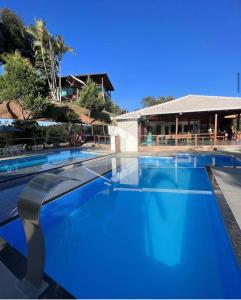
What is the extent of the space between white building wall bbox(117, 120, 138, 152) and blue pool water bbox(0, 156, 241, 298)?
1027 centimetres

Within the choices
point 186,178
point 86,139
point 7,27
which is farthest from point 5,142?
point 7,27

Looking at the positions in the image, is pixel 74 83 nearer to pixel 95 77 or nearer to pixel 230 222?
pixel 95 77

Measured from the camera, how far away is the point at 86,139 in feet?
77.8

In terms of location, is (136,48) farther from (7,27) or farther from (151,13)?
(7,27)

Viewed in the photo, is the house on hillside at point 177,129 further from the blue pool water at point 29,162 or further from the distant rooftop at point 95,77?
the distant rooftop at point 95,77

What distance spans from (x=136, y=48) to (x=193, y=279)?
24.7 metres

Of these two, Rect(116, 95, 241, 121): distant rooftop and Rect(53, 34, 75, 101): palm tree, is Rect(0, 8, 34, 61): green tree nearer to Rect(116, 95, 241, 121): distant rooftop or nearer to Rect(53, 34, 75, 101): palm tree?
Rect(53, 34, 75, 101): palm tree

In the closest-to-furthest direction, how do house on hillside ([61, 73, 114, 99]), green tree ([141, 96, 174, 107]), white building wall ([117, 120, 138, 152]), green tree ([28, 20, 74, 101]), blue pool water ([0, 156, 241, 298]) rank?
blue pool water ([0, 156, 241, 298]), white building wall ([117, 120, 138, 152]), green tree ([28, 20, 74, 101]), house on hillside ([61, 73, 114, 99]), green tree ([141, 96, 174, 107])

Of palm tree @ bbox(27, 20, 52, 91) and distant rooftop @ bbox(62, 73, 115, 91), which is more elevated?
palm tree @ bbox(27, 20, 52, 91)

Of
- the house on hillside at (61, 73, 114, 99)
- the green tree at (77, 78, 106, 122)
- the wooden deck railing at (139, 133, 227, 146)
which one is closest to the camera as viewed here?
the wooden deck railing at (139, 133, 227, 146)

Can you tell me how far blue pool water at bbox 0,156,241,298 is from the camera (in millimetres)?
3256

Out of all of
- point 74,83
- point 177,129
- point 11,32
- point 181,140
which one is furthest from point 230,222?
point 74,83

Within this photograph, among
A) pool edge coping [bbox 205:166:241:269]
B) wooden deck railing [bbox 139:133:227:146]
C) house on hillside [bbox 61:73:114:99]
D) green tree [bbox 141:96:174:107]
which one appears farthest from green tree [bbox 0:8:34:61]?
pool edge coping [bbox 205:166:241:269]

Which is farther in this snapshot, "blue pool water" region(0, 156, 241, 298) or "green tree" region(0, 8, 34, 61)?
"green tree" region(0, 8, 34, 61)
